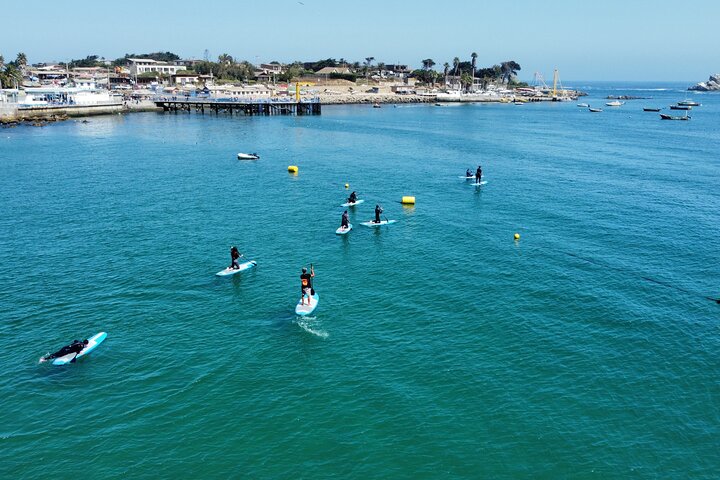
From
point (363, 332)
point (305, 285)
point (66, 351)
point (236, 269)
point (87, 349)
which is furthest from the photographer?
point (236, 269)

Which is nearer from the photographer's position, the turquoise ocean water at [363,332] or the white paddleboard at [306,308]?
the turquoise ocean water at [363,332]

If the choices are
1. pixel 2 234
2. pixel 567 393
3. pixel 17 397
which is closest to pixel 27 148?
pixel 2 234

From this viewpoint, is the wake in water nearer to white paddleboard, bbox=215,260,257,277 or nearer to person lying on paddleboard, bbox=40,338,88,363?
white paddleboard, bbox=215,260,257,277

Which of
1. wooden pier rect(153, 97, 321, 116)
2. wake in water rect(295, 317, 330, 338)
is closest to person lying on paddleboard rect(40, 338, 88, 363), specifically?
wake in water rect(295, 317, 330, 338)

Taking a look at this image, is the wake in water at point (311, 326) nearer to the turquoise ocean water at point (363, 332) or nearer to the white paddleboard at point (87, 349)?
the turquoise ocean water at point (363, 332)

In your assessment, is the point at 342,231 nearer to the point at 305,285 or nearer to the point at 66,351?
the point at 305,285

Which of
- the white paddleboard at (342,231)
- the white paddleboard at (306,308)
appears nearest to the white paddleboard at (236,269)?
the white paddleboard at (306,308)

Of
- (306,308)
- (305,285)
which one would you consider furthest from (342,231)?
(306,308)
